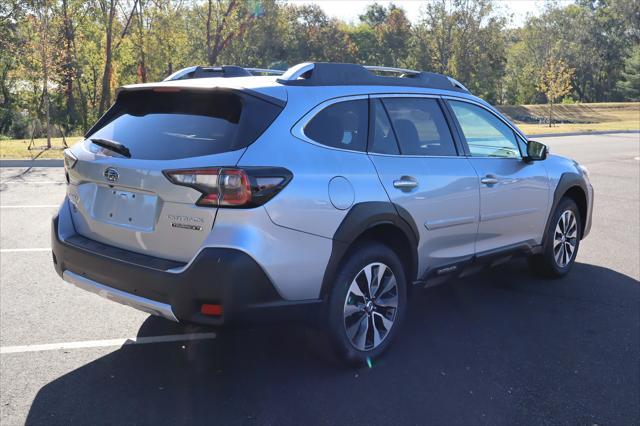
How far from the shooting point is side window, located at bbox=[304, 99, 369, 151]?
12.0ft

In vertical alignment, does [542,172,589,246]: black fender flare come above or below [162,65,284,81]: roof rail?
below

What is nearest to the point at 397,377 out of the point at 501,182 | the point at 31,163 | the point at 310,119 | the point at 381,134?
the point at 381,134

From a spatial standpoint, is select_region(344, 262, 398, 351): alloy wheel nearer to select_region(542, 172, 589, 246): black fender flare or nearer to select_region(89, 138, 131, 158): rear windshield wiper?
select_region(89, 138, 131, 158): rear windshield wiper

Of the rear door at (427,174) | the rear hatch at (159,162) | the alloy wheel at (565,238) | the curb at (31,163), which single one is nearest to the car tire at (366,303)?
the rear door at (427,174)

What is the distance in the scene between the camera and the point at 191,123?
11.6 feet

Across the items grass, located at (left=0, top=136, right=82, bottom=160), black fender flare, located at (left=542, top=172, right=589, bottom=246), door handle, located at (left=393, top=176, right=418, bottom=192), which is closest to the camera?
door handle, located at (left=393, top=176, right=418, bottom=192)

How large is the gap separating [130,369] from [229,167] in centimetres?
155

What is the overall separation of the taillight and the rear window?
0.15 m

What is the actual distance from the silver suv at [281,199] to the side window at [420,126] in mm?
11

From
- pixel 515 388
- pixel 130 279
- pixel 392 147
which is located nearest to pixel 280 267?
pixel 130 279

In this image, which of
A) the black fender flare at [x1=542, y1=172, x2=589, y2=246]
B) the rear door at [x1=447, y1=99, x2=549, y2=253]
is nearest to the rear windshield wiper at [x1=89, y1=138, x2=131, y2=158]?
the rear door at [x1=447, y1=99, x2=549, y2=253]

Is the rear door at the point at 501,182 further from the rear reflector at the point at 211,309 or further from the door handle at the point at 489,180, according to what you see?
the rear reflector at the point at 211,309

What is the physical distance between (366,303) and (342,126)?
1.13 metres

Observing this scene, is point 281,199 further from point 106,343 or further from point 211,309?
point 106,343
